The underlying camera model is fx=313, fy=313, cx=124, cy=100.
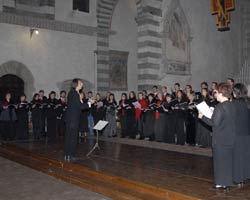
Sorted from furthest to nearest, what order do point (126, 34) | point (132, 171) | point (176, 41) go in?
point (126, 34), point (176, 41), point (132, 171)

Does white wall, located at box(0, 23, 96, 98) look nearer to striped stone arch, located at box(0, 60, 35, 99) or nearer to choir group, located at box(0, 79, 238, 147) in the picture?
striped stone arch, located at box(0, 60, 35, 99)

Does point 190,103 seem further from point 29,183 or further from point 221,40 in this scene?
point 221,40

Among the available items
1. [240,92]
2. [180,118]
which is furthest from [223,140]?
[180,118]

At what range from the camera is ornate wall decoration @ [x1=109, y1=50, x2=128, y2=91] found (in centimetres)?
1791

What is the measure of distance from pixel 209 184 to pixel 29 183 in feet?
11.8

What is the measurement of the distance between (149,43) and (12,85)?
6424 millimetres

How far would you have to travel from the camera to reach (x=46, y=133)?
12578mm

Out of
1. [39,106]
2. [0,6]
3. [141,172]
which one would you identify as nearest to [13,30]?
[0,6]

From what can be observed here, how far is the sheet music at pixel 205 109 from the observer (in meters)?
5.04

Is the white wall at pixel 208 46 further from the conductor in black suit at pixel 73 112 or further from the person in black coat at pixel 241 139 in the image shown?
the person in black coat at pixel 241 139

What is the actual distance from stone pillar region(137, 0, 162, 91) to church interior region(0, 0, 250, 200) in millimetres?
44

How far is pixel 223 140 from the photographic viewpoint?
4.97 meters

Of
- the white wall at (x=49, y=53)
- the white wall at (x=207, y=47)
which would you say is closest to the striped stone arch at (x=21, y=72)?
the white wall at (x=49, y=53)

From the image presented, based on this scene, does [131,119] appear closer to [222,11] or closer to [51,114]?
[51,114]
